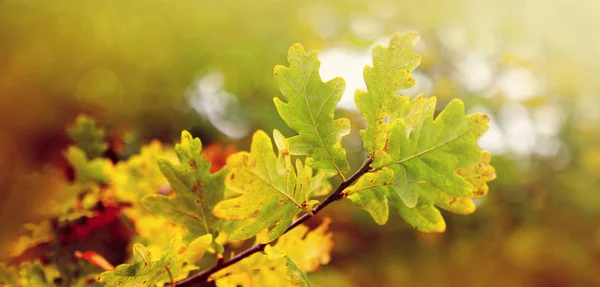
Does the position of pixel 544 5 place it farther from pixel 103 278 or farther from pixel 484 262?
pixel 103 278

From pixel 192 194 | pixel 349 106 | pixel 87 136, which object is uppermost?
pixel 87 136

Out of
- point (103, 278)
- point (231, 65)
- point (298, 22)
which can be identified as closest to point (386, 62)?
point (103, 278)

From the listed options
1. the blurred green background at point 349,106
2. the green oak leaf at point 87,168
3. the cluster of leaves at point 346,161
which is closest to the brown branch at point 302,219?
the cluster of leaves at point 346,161

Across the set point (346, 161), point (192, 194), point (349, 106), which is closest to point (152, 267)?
point (192, 194)

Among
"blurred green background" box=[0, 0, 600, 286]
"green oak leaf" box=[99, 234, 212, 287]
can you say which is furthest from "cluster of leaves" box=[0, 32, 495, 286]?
"blurred green background" box=[0, 0, 600, 286]

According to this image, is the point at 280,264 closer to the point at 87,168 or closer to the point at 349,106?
the point at 87,168
